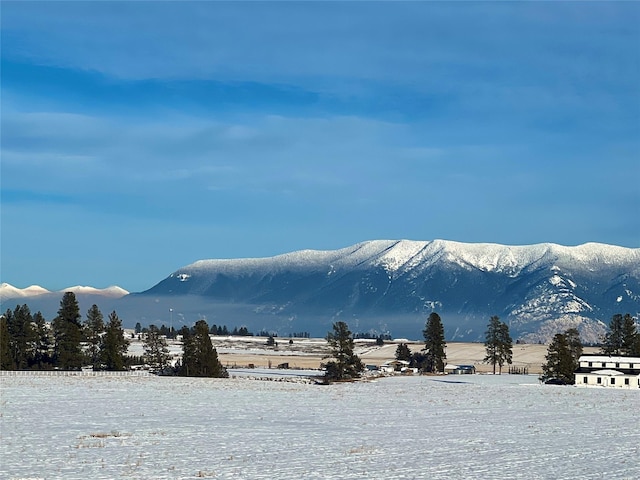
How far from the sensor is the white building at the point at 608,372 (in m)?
117

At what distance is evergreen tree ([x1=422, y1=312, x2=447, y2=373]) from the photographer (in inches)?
5856

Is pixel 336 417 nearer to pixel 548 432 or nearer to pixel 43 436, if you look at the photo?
pixel 548 432

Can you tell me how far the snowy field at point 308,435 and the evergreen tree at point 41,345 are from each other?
138 feet

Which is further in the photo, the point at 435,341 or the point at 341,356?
the point at 435,341

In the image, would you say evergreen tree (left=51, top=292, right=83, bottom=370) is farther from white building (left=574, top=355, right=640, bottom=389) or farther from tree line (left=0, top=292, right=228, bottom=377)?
white building (left=574, top=355, right=640, bottom=389)

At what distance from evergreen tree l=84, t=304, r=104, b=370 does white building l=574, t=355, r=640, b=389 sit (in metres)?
64.6

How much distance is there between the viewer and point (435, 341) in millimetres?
150750

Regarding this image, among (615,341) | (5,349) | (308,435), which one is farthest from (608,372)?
(308,435)

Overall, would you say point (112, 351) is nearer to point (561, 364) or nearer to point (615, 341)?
point (561, 364)

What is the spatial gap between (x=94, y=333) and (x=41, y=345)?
1069 centimetres

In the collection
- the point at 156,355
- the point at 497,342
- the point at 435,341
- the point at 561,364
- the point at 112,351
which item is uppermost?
the point at 435,341

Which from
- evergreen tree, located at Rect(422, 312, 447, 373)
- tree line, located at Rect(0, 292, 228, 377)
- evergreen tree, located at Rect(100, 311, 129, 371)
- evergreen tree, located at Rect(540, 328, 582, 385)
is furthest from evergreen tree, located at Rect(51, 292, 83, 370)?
evergreen tree, located at Rect(540, 328, 582, 385)

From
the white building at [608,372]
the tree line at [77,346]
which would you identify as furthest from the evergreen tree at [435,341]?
the tree line at [77,346]

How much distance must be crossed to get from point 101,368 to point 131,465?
290ft
